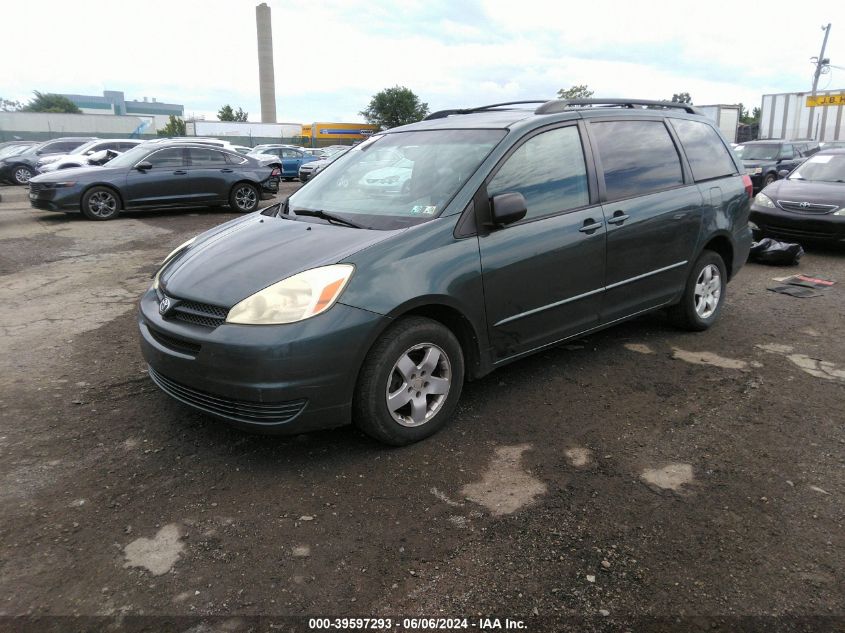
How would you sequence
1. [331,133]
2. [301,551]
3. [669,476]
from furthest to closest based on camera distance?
[331,133]
[669,476]
[301,551]

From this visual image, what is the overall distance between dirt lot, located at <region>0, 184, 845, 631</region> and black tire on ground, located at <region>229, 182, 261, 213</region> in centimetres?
957

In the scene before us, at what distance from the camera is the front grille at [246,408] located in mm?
3078

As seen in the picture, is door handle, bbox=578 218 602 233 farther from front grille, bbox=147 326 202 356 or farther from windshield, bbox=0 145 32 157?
windshield, bbox=0 145 32 157

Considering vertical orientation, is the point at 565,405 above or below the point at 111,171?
below

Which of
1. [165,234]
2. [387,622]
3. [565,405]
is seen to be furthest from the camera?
[165,234]

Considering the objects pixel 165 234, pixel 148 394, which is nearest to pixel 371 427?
pixel 148 394

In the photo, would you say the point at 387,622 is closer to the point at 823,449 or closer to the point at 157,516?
the point at 157,516

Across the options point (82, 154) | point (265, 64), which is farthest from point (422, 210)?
point (265, 64)

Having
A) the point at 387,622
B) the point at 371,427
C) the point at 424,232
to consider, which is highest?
the point at 424,232

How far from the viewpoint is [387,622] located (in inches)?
89.0

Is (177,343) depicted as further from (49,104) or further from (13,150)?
(49,104)

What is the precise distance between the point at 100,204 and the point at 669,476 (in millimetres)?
12143

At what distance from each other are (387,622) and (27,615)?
1291 millimetres

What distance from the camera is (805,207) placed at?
9.09 meters
